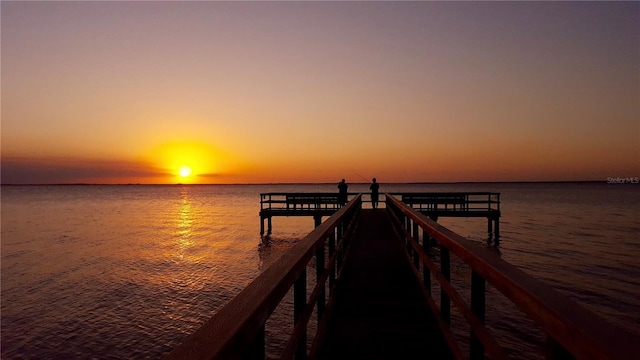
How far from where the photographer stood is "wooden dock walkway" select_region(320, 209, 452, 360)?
410 centimetres

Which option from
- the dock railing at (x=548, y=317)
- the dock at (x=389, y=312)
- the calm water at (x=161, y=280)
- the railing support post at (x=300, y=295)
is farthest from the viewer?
the calm water at (x=161, y=280)

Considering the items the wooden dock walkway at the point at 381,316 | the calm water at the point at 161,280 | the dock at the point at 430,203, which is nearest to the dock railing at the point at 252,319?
the wooden dock walkway at the point at 381,316

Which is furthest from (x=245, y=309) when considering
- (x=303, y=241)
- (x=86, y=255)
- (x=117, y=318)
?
(x=86, y=255)

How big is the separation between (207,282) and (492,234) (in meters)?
21.4

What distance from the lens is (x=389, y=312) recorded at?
524cm

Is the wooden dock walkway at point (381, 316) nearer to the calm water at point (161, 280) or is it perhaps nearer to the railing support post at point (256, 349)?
the railing support post at point (256, 349)

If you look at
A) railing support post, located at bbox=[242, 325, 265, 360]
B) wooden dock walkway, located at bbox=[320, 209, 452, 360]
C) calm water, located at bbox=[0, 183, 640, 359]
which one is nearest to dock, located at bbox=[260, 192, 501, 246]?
calm water, located at bbox=[0, 183, 640, 359]

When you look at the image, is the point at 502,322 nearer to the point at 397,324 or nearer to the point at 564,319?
the point at 397,324

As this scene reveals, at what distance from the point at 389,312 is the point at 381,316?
0.17 m

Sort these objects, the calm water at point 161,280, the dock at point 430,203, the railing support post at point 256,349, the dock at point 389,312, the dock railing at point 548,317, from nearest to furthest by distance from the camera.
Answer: the dock railing at point 548,317
the dock at point 389,312
the railing support post at point 256,349
the calm water at point 161,280
the dock at point 430,203

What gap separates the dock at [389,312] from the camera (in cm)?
143

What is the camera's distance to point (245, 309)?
5.69ft

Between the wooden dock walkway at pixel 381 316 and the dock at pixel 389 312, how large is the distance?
0.01m

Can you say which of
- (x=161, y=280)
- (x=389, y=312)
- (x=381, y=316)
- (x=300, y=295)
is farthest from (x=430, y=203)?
(x=300, y=295)
